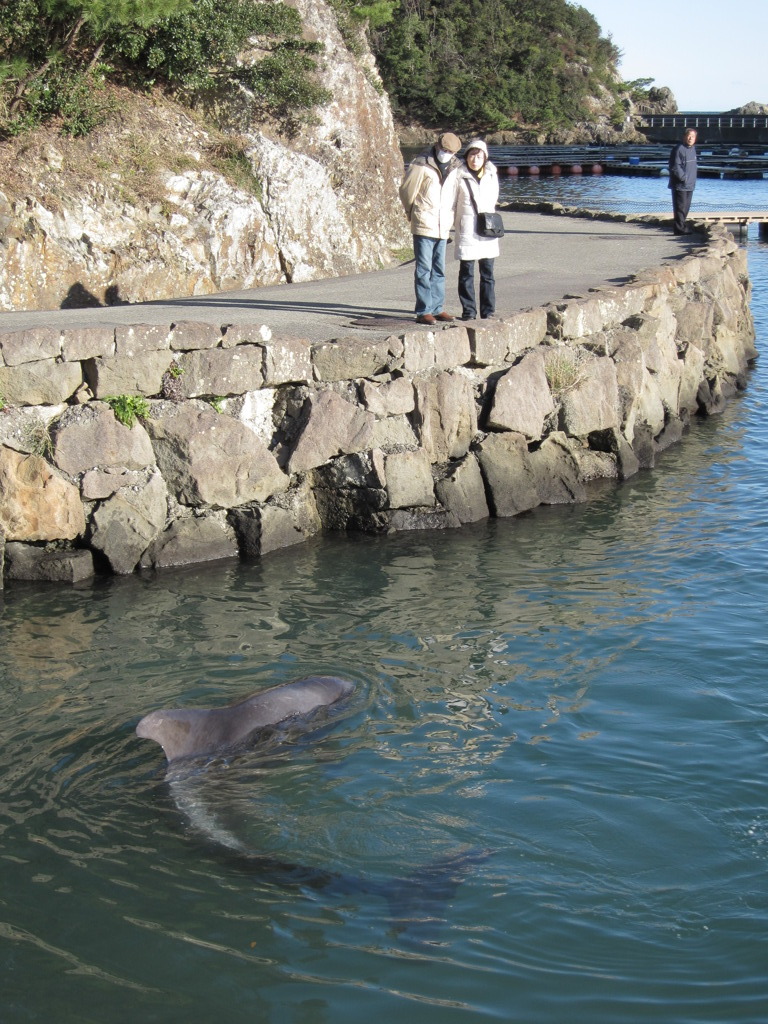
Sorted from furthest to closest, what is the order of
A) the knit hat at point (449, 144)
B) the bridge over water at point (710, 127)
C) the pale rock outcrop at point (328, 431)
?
1. the bridge over water at point (710, 127)
2. the knit hat at point (449, 144)
3. the pale rock outcrop at point (328, 431)

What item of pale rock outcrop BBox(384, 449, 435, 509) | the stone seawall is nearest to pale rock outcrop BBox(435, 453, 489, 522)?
the stone seawall

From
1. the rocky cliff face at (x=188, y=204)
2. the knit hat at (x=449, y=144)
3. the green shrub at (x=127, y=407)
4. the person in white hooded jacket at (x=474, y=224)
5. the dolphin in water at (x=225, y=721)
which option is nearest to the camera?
the dolphin in water at (x=225, y=721)

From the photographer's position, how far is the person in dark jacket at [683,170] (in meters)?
18.7

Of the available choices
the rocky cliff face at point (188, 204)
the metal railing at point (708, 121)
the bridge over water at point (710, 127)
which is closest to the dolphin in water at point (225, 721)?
the rocky cliff face at point (188, 204)

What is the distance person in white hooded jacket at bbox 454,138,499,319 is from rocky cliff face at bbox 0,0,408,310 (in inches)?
186

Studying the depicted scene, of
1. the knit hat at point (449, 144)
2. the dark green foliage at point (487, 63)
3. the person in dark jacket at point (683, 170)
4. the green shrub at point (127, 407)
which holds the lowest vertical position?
the green shrub at point (127, 407)

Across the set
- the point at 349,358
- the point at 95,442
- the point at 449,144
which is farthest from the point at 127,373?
the point at 449,144

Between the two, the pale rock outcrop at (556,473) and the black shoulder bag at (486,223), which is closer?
the pale rock outcrop at (556,473)

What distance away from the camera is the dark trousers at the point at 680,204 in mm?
19672

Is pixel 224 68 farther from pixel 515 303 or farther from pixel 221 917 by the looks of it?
pixel 221 917

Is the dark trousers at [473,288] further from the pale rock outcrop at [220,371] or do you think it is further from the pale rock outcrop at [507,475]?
the pale rock outcrop at [220,371]

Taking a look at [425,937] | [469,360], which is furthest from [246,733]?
[469,360]

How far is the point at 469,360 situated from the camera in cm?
1099

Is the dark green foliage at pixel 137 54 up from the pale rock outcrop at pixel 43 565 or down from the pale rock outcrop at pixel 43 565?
up
